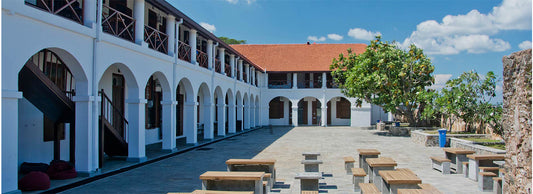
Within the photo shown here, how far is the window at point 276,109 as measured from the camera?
3472cm

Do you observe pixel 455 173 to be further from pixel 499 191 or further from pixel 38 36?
pixel 38 36

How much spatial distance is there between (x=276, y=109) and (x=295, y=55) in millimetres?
5259

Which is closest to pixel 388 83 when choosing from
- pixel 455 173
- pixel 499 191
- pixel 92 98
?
pixel 455 173

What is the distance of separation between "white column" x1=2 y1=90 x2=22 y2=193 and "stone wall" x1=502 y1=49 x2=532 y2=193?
697 cm

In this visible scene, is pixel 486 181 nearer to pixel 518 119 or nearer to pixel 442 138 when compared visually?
pixel 518 119

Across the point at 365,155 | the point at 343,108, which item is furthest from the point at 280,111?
the point at 365,155

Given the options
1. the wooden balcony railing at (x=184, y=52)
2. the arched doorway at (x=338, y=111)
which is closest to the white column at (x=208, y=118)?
the wooden balcony railing at (x=184, y=52)

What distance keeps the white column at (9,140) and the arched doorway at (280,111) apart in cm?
2874

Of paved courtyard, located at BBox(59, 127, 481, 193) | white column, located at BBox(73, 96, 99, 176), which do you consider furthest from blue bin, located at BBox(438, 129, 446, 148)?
white column, located at BBox(73, 96, 99, 176)

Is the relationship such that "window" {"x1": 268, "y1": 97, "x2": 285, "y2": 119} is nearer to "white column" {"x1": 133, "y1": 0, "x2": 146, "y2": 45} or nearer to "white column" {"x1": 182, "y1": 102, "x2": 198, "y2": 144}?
"white column" {"x1": 182, "y1": 102, "x2": 198, "y2": 144}

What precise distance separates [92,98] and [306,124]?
90.7ft

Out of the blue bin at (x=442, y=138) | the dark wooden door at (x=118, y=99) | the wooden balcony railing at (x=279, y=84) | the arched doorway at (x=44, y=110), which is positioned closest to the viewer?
the arched doorway at (x=44, y=110)

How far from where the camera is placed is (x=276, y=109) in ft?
114

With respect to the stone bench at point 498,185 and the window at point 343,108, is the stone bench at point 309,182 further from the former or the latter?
the window at point 343,108
